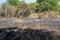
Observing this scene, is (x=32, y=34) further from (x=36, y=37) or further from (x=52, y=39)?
(x=52, y=39)

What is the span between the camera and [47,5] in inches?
1479

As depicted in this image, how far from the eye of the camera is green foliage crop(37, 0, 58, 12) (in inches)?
1460

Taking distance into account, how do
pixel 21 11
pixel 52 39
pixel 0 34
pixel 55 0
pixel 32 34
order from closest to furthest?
pixel 52 39 < pixel 32 34 < pixel 0 34 < pixel 21 11 < pixel 55 0

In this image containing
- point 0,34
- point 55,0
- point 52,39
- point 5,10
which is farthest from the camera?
point 55,0

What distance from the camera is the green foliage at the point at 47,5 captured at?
122ft

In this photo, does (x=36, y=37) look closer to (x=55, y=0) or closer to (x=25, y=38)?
(x=25, y=38)

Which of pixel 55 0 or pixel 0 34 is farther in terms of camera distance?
pixel 55 0

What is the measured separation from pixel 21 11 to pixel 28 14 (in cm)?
138

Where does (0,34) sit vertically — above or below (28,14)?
above

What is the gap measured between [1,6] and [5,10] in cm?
130

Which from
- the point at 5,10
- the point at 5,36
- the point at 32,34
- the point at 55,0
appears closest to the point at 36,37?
the point at 32,34

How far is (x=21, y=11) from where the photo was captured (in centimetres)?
2852

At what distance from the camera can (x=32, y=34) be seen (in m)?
6.02

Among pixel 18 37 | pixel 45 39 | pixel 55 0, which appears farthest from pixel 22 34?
pixel 55 0
